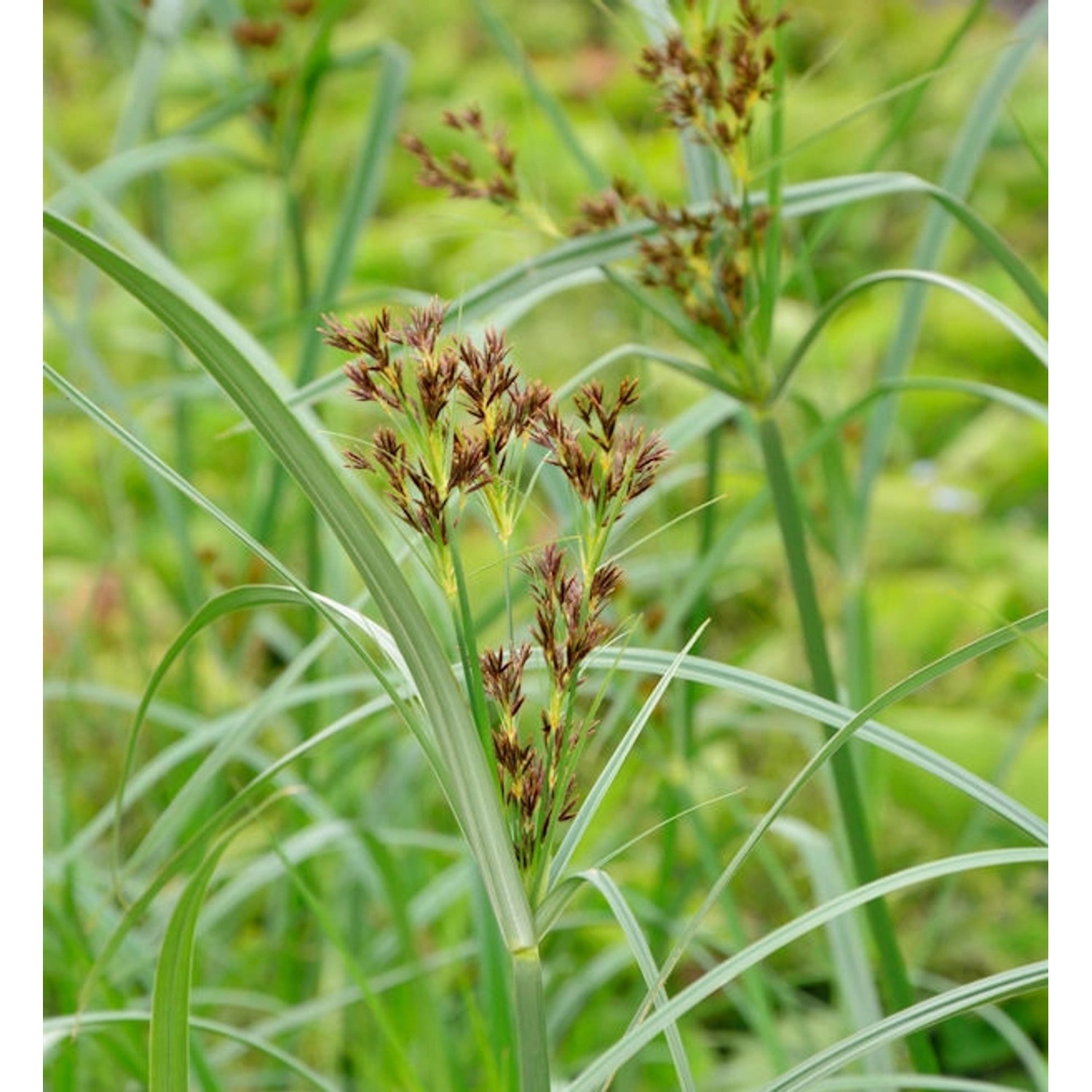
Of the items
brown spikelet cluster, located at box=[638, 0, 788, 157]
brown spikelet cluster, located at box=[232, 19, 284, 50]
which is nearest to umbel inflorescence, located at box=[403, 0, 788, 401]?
brown spikelet cluster, located at box=[638, 0, 788, 157]

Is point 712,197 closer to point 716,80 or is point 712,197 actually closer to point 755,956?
point 716,80

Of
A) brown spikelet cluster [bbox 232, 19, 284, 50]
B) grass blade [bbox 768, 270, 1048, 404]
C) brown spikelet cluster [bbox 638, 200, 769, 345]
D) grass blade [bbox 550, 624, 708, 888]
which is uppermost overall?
brown spikelet cluster [bbox 232, 19, 284, 50]

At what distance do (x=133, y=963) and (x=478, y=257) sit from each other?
1.86 metres

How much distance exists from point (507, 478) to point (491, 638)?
1.26 m

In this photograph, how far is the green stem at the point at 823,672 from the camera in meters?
0.58

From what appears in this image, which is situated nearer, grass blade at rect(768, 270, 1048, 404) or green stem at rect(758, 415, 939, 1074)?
grass blade at rect(768, 270, 1048, 404)

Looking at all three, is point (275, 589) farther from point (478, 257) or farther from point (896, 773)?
point (478, 257)

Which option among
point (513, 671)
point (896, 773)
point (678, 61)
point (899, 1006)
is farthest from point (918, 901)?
point (513, 671)

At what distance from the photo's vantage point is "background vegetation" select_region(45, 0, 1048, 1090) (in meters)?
0.69

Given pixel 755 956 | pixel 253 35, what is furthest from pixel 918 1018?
pixel 253 35

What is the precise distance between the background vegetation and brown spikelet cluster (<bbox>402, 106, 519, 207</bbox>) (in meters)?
0.01

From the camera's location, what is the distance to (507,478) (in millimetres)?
334

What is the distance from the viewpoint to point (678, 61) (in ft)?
1.69

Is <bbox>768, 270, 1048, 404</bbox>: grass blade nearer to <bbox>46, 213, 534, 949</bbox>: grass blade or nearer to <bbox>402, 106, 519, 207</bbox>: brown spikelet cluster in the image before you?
<bbox>402, 106, 519, 207</bbox>: brown spikelet cluster
